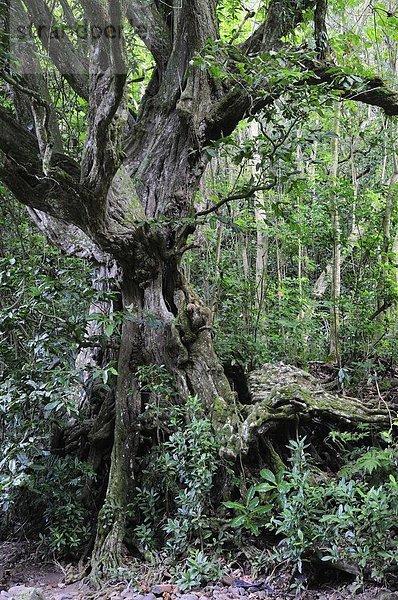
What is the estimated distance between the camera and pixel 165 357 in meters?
4.56

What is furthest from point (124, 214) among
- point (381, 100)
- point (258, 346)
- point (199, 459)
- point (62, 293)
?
point (381, 100)

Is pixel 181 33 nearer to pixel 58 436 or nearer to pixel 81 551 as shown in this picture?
pixel 58 436

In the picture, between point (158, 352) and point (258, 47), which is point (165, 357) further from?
point (258, 47)

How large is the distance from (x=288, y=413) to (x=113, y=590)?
181cm

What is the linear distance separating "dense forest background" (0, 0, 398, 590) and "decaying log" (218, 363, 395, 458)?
0.02m

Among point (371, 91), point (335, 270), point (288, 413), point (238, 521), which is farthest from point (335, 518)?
point (371, 91)

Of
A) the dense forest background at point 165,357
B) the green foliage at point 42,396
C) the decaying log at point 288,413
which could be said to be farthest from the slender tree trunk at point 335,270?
the green foliage at point 42,396

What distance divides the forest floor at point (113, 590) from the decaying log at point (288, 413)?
3.05ft

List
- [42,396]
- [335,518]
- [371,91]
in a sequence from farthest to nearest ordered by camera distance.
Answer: [371,91] < [42,396] < [335,518]

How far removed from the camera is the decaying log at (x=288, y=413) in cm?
396

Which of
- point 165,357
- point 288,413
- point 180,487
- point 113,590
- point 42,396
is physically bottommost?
point 113,590

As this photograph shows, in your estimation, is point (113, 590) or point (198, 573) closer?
point (198, 573)

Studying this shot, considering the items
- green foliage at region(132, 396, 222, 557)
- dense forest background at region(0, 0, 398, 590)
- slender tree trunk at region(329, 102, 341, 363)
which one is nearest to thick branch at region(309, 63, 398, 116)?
dense forest background at region(0, 0, 398, 590)

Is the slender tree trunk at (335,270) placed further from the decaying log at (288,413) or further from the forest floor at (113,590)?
the forest floor at (113,590)
